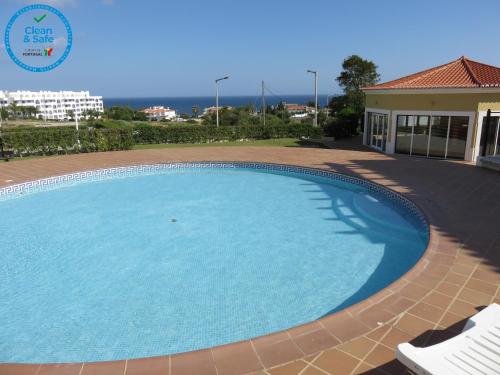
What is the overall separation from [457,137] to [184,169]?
41.4 feet

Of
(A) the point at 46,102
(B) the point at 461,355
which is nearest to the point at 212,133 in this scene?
(B) the point at 461,355

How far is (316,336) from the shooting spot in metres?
4.26

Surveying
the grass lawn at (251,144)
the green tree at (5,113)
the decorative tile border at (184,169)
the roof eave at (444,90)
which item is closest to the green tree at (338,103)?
the grass lawn at (251,144)

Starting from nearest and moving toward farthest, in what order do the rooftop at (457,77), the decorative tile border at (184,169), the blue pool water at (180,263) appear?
the blue pool water at (180,263)
the decorative tile border at (184,169)
the rooftop at (457,77)

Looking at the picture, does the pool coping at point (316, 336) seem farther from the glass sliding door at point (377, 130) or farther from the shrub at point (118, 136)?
the shrub at point (118, 136)

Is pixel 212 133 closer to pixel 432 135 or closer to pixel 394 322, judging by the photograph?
pixel 432 135

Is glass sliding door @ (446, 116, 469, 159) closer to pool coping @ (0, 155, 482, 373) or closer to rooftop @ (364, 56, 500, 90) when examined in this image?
rooftop @ (364, 56, 500, 90)

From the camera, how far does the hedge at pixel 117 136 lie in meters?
18.1

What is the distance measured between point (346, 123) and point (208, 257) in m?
20.8

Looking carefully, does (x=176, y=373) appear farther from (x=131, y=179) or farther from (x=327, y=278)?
(x=131, y=179)

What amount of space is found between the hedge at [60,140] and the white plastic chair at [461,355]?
19.6 meters

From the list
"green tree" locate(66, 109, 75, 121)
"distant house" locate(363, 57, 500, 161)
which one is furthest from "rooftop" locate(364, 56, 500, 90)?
"green tree" locate(66, 109, 75, 121)

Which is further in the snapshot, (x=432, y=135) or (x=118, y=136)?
(x=118, y=136)

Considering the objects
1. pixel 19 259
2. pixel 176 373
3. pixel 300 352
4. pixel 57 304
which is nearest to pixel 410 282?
pixel 300 352
